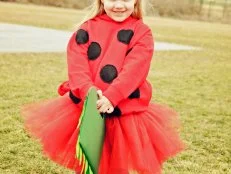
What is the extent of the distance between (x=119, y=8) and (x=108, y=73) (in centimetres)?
33

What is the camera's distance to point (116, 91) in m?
2.30

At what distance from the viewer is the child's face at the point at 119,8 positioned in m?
2.45

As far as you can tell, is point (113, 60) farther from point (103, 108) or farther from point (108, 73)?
point (103, 108)

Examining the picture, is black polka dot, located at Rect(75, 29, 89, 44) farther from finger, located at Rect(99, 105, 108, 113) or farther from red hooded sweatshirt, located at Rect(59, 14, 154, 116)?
finger, located at Rect(99, 105, 108, 113)

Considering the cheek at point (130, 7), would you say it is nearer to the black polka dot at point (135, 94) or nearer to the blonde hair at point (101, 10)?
the blonde hair at point (101, 10)

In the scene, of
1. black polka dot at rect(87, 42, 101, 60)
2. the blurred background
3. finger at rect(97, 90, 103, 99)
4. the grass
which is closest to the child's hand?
finger at rect(97, 90, 103, 99)

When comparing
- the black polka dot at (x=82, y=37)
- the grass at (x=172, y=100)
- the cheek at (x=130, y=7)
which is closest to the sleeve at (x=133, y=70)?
the cheek at (x=130, y=7)

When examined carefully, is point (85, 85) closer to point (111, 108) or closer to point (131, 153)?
point (111, 108)

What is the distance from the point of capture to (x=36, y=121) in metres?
2.59

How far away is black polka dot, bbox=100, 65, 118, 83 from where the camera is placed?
239 centimetres

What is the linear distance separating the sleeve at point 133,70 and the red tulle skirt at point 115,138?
16cm

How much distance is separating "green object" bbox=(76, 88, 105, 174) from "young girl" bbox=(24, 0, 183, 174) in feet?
0.57

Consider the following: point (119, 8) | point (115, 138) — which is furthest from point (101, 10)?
A: point (115, 138)

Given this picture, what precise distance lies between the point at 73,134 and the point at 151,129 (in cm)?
40
